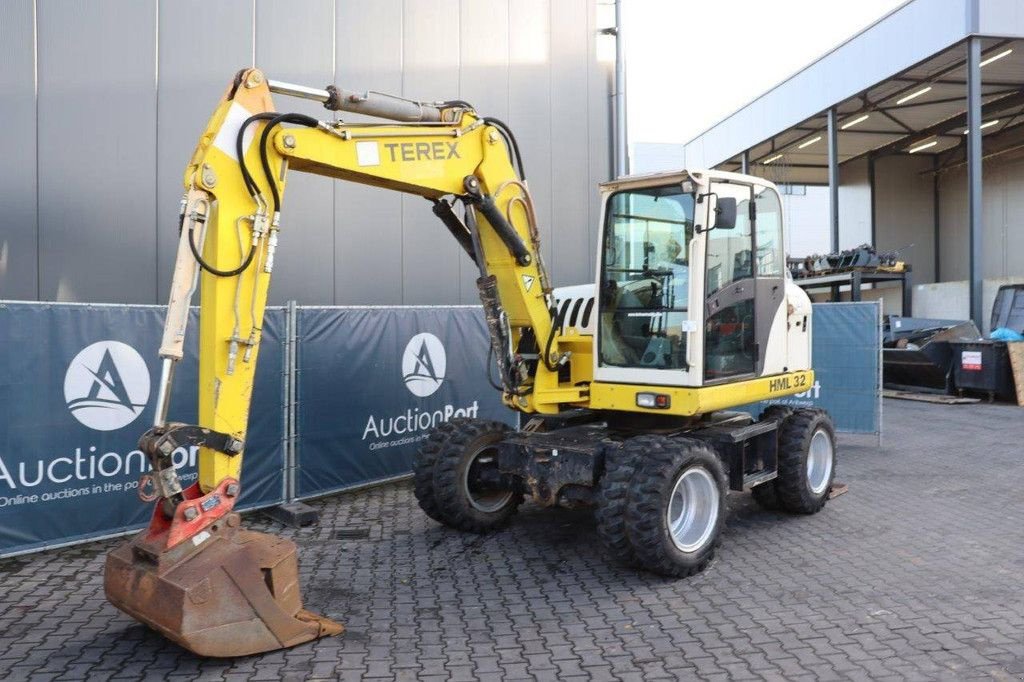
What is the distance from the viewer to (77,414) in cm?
616

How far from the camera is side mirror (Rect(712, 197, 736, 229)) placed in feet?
18.7

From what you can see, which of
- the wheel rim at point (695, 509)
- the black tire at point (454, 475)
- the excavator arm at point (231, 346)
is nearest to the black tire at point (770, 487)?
the wheel rim at point (695, 509)

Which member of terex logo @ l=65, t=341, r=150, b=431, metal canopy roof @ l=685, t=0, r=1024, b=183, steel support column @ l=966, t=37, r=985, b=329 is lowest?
terex logo @ l=65, t=341, r=150, b=431

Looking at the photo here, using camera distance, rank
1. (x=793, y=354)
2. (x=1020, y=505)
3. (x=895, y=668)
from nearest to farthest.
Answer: (x=895, y=668), (x=793, y=354), (x=1020, y=505)

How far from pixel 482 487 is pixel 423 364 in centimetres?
246

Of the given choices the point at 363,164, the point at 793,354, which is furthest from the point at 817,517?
the point at 363,164

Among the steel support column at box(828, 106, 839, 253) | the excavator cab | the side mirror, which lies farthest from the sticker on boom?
the steel support column at box(828, 106, 839, 253)

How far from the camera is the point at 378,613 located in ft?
16.4

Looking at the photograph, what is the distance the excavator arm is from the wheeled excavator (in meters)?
0.01

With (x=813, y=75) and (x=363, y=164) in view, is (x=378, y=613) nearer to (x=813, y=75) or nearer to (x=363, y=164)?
(x=363, y=164)

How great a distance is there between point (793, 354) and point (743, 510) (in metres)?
1.56

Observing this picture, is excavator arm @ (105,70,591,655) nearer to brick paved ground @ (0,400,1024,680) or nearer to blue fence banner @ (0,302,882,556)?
brick paved ground @ (0,400,1024,680)

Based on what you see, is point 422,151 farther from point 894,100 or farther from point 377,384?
point 894,100

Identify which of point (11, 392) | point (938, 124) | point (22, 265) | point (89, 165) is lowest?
point (11, 392)
